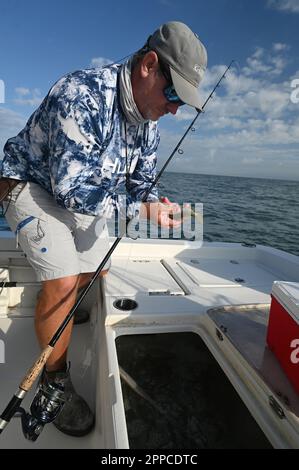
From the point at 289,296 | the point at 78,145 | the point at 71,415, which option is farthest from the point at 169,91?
the point at 71,415

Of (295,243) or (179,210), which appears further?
(295,243)

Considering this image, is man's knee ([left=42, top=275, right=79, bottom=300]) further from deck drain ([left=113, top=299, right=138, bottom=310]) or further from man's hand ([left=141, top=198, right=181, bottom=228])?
man's hand ([left=141, top=198, right=181, bottom=228])

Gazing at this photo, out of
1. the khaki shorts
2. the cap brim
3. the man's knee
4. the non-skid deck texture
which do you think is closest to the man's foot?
the man's knee

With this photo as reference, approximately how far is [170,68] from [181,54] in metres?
0.07

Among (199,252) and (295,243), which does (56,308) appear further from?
(295,243)

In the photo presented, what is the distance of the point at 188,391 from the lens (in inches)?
71.6

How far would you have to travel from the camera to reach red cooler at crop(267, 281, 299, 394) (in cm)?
120

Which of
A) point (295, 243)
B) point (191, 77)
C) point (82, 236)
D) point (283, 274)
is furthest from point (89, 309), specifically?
point (295, 243)

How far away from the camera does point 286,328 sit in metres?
1.27

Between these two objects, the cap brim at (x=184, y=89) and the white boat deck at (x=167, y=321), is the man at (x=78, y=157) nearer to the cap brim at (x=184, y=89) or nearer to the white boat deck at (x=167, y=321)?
the cap brim at (x=184, y=89)

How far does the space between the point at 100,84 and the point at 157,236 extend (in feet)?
7.44

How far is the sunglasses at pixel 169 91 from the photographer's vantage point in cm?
139

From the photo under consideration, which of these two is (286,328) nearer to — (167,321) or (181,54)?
(167,321)

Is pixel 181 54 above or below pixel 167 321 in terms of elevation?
above
